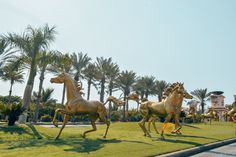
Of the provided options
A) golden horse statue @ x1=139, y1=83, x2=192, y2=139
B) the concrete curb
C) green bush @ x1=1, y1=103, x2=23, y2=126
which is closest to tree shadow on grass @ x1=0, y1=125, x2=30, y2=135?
green bush @ x1=1, y1=103, x2=23, y2=126

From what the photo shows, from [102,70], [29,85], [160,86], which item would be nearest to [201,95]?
[160,86]

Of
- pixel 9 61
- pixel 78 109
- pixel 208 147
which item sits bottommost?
pixel 208 147

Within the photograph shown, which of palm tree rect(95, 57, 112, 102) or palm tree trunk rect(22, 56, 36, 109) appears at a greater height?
palm tree rect(95, 57, 112, 102)

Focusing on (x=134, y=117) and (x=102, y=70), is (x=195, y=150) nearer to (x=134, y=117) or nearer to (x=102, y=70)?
(x=102, y=70)

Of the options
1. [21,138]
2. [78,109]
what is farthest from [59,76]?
[21,138]

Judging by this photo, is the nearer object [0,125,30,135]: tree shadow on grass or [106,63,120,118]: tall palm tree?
[0,125,30,135]: tree shadow on grass

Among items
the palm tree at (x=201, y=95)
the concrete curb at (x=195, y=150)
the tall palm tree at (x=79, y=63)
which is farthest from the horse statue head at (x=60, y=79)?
the palm tree at (x=201, y=95)

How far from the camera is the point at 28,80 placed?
64.8 ft

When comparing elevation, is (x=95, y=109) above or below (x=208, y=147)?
above

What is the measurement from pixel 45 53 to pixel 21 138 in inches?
343

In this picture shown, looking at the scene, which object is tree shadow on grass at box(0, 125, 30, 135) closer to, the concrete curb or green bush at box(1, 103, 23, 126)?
green bush at box(1, 103, 23, 126)

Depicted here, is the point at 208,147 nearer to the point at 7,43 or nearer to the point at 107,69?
the point at 7,43

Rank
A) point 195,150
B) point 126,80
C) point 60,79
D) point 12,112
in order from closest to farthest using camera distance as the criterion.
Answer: point 195,150 < point 60,79 < point 12,112 < point 126,80

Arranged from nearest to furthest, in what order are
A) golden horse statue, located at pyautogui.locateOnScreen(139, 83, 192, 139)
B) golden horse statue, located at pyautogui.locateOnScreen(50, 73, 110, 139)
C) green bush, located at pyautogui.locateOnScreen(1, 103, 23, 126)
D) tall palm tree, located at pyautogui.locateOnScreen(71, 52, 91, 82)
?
golden horse statue, located at pyautogui.locateOnScreen(50, 73, 110, 139) → green bush, located at pyautogui.locateOnScreen(1, 103, 23, 126) → golden horse statue, located at pyautogui.locateOnScreen(139, 83, 192, 139) → tall palm tree, located at pyautogui.locateOnScreen(71, 52, 91, 82)
